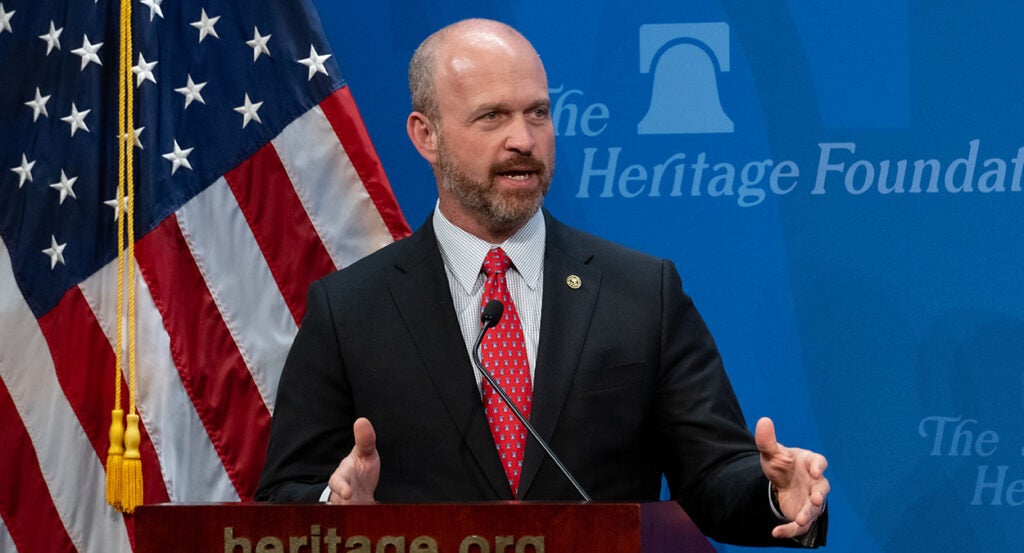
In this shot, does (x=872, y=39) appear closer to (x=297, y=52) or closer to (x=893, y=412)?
(x=893, y=412)

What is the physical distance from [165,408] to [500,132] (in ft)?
3.70

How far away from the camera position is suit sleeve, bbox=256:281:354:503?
237 cm

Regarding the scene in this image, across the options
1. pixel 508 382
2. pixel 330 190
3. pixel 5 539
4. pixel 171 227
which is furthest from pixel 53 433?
pixel 508 382

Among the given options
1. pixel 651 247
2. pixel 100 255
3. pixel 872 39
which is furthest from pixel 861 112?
pixel 100 255

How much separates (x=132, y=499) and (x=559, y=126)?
132cm

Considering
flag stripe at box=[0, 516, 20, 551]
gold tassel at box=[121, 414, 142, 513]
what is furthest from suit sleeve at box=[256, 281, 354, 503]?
flag stripe at box=[0, 516, 20, 551]

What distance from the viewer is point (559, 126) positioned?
3219mm

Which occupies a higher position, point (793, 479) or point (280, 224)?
point (280, 224)

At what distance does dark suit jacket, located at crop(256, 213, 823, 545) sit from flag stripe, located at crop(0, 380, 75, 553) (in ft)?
3.12

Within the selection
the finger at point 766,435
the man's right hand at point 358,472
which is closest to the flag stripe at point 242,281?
the man's right hand at point 358,472

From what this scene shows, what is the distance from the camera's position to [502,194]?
7.88 ft

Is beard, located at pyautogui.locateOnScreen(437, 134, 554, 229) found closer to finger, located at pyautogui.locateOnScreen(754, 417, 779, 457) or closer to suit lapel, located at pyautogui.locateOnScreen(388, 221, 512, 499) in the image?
suit lapel, located at pyautogui.locateOnScreen(388, 221, 512, 499)

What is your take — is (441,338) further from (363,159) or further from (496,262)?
(363,159)

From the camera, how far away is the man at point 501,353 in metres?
2.30
